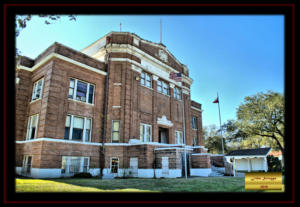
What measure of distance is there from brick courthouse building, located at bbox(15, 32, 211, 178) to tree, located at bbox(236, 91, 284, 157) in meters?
10.7

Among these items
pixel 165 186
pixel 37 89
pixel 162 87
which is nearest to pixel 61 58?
pixel 37 89

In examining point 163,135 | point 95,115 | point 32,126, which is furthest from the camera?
point 163,135

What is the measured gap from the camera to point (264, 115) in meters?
28.1

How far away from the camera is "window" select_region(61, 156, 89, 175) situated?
16.1m

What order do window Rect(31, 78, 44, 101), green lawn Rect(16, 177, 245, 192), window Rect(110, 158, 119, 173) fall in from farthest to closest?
window Rect(110, 158, 119, 173) → window Rect(31, 78, 44, 101) → green lawn Rect(16, 177, 245, 192)

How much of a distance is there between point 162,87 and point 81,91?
991 centimetres

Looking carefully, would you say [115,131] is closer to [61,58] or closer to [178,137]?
[61,58]

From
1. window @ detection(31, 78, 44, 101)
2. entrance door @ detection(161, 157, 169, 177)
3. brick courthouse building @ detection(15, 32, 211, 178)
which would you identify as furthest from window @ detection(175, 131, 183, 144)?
window @ detection(31, 78, 44, 101)

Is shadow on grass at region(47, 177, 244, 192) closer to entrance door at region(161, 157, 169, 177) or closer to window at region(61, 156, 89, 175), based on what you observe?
window at region(61, 156, 89, 175)

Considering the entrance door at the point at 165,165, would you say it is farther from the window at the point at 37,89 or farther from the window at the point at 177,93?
the window at the point at 177,93

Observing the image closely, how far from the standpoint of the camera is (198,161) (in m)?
20.0

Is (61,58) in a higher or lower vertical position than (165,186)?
higher

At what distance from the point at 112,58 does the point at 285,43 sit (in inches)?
754

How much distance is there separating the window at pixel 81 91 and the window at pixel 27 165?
5.64 metres
